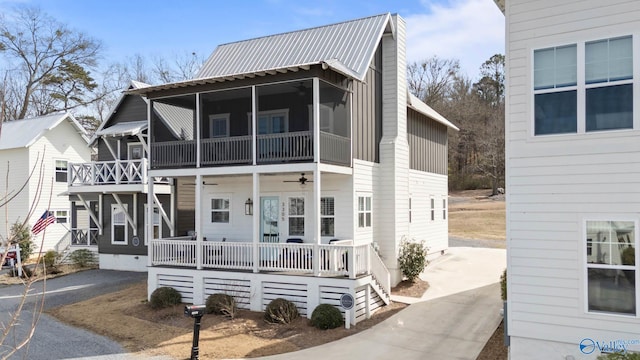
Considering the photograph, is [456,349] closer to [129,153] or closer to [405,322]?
[405,322]

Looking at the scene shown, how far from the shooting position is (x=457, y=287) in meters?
16.8

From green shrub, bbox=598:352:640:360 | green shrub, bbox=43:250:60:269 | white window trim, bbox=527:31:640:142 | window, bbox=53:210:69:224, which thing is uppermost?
white window trim, bbox=527:31:640:142

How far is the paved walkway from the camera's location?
35.4 ft

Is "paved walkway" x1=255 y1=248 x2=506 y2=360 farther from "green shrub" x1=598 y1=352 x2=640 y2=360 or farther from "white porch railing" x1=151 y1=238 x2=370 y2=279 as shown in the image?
"green shrub" x1=598 y1=352 x2=640 y2=360

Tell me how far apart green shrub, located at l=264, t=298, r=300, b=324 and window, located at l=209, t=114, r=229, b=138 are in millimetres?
7359

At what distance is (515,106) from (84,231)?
2251cm

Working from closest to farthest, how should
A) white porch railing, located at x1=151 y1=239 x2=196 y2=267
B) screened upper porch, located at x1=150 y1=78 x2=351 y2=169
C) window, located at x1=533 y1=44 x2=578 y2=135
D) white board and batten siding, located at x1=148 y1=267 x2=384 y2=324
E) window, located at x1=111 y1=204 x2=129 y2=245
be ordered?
window, located at x1=533 y1=44 x2=578 y2=135 → white board and batten siding, located at x1=148 y1=267 x2=384 y2=324 → screened upper porch, located at x1=150 y1=78 x2=351 y2=169 → white porch railing, located at x1=151 y1=239 x2=196 y2=267 → window, located at x1=111 y1=204 x2=129 y2=245

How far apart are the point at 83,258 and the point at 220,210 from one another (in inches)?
368

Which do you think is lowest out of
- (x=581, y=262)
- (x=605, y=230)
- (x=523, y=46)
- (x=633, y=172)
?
(x=581, y=262)

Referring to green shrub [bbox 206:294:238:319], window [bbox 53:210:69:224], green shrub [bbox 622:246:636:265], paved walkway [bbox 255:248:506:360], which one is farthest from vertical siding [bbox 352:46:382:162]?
window [bbox 53:210:69:224]

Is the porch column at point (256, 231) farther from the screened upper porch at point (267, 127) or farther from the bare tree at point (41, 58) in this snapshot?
the bare tree at point (41, 58)

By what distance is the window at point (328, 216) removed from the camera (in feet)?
53.6

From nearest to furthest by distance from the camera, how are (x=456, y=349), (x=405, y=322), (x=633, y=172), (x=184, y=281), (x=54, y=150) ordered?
(x=633, y=172) < (x=456, y=349) < (x=405, y=322) < (x=184, y=281) < (x=54, y=150)

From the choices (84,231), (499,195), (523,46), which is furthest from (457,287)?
(499,195)
